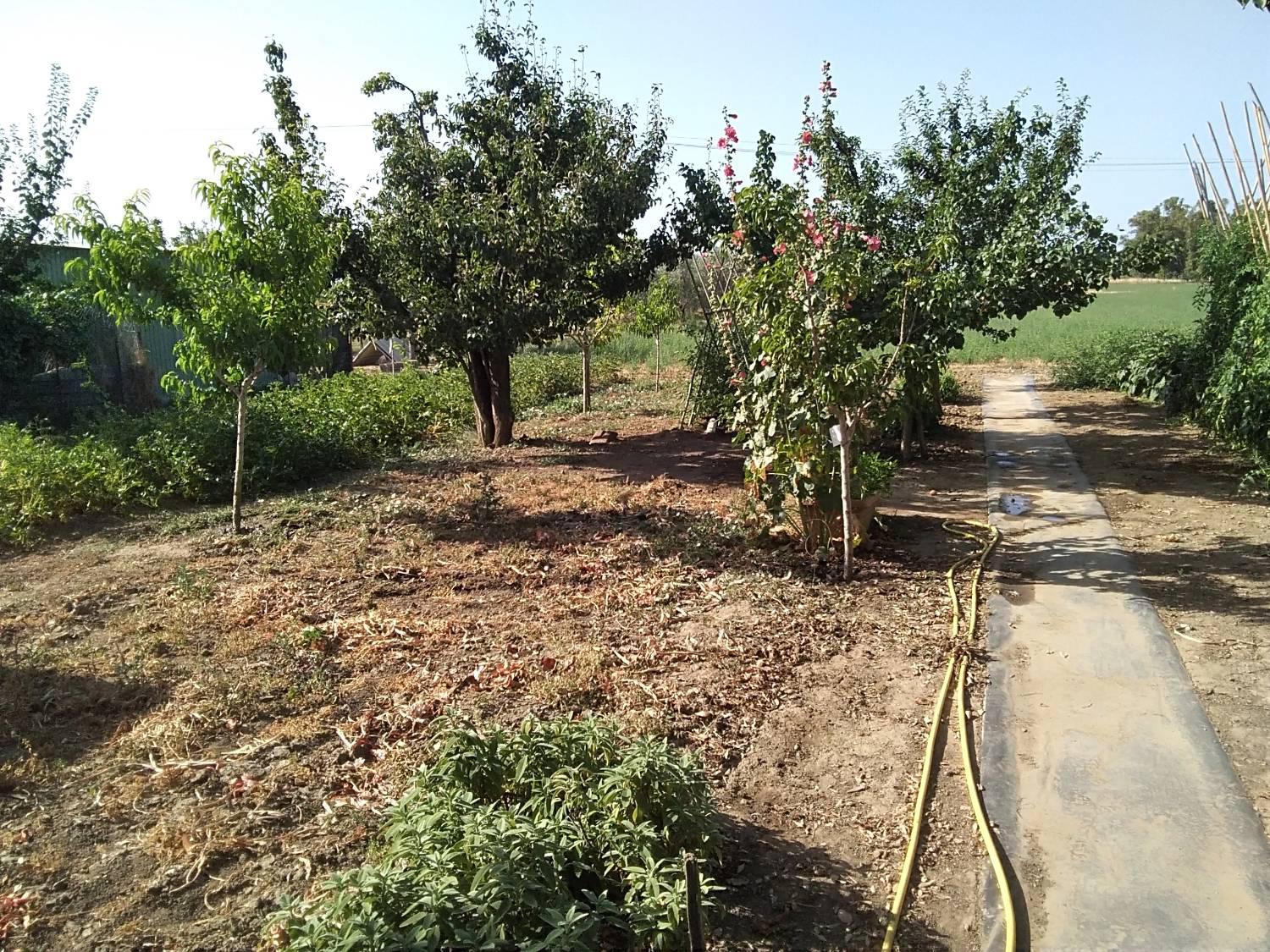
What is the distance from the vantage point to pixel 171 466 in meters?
9.41

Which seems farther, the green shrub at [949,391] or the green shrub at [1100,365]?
the green shrub at [1100,365]

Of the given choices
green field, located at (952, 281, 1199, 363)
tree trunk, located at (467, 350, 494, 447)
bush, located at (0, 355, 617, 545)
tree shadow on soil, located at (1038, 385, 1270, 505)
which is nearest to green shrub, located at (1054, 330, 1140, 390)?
green field, located at (952, 281, 1199, 363)

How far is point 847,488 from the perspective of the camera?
21.3ft

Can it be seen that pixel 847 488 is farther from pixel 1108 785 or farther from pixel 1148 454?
pixel 1148 454

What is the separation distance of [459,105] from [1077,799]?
412 inches

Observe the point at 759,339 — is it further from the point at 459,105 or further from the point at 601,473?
the point at 459,105

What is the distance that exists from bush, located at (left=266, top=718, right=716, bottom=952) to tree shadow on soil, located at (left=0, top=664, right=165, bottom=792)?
202 cm

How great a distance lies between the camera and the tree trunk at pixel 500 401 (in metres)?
12.0

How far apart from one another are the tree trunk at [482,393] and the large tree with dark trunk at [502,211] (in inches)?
3.3

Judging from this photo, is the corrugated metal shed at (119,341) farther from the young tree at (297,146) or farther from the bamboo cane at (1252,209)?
the bamboo cane at (1252,209)

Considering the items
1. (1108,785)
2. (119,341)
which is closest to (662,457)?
(1108,785)

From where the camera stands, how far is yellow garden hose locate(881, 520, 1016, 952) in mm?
3074

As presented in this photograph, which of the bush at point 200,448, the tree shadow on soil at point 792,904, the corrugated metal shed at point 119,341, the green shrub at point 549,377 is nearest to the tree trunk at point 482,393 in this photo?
the bush at point 200,448

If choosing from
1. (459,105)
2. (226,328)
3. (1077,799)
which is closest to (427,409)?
(459,105)
